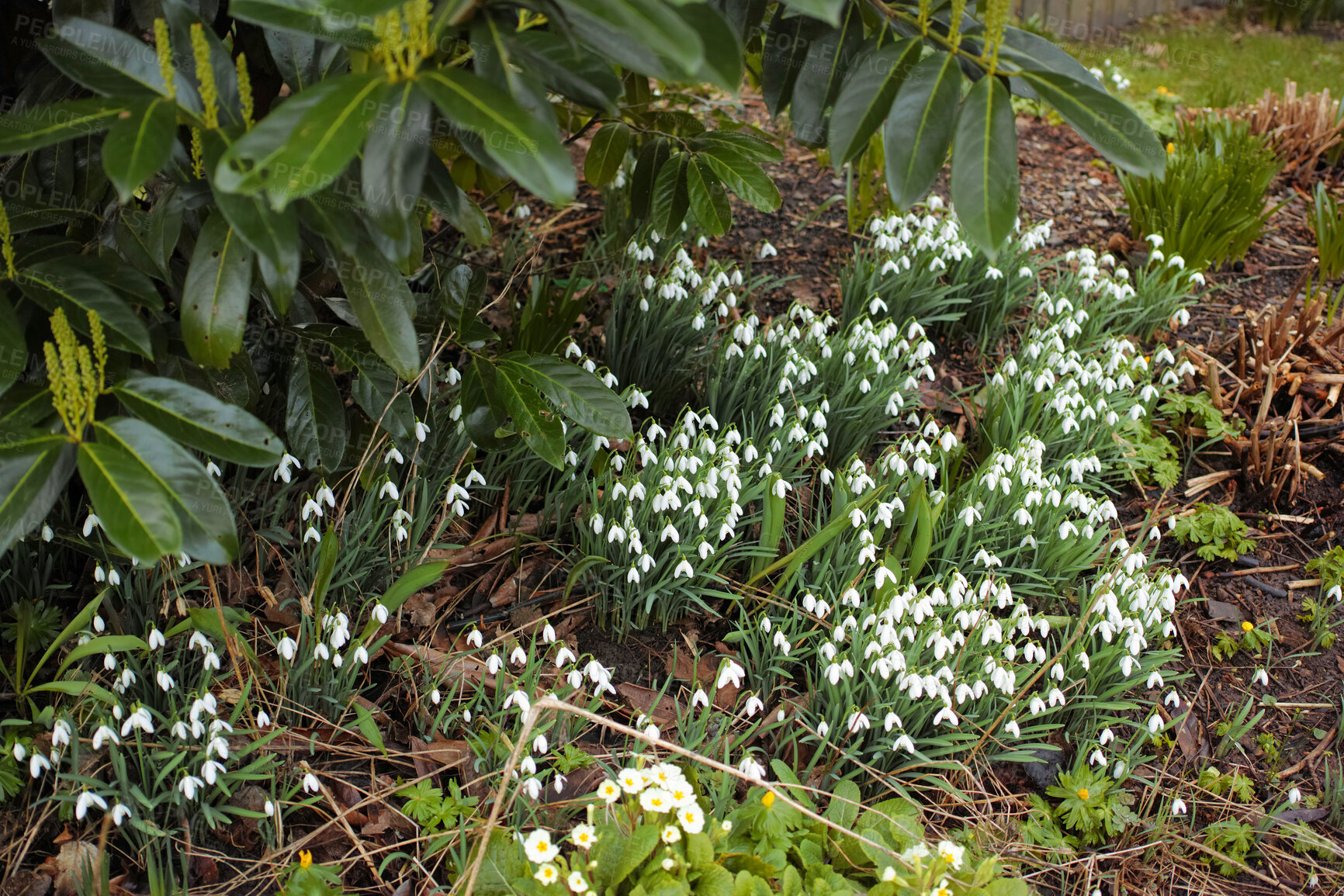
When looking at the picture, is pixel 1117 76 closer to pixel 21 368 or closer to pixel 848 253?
pixel 848 253

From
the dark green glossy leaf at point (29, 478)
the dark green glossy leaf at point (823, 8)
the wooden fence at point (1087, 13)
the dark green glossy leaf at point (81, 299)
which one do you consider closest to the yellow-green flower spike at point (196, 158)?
the dark green glossy leaf at point (81, 299)

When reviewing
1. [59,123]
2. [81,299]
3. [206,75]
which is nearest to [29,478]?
[81,299]

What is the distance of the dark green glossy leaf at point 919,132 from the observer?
52.3 inches

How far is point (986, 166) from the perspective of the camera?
50.3 inches

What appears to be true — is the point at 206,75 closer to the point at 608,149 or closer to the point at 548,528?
the point at 608,149

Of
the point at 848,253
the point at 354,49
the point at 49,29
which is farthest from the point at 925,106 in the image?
the point at 848,253

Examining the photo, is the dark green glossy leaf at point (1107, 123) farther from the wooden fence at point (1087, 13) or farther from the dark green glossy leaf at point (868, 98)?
the wooden fence at point (1087, 13)

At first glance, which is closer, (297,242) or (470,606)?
(297,242)

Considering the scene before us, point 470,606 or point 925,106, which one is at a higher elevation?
point 925,106

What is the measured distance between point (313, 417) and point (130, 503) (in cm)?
76

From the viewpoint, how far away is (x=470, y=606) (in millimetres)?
2441

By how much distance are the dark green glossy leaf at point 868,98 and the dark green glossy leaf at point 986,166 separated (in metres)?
0.12

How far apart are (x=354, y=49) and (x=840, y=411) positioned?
5.97 feet

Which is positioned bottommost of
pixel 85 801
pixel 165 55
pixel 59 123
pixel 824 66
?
pixel 85 801
